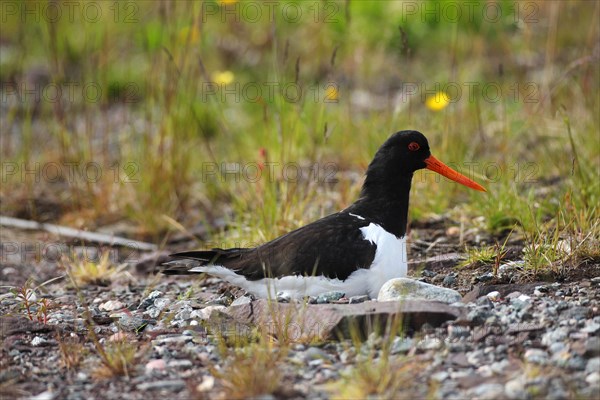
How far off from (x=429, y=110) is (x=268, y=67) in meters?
3.65

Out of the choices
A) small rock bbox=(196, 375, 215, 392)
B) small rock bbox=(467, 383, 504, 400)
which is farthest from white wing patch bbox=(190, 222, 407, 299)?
small rock bbox=(467, 383, 504, 400)

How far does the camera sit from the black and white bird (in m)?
4.71

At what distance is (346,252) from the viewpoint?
15.5 ft

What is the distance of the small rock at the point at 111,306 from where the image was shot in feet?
16.8

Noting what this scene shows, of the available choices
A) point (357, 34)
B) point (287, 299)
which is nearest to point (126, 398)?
point (287, 299)

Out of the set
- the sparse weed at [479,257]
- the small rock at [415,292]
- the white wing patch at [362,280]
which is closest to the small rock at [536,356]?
the small rock at [415,292]

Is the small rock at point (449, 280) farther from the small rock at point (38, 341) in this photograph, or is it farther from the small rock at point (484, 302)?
the small rock at point (38, 341)

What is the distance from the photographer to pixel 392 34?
933cm

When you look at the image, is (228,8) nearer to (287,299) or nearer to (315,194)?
(315,194)

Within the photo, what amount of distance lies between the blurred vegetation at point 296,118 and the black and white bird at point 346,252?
79 cm

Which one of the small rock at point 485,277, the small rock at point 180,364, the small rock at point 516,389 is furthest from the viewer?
the small rock at point 485,277

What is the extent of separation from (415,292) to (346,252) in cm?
50

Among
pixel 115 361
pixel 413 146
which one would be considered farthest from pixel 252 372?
pixel 413 146

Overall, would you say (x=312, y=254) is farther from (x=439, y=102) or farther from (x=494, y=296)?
(x=439, y=102)
